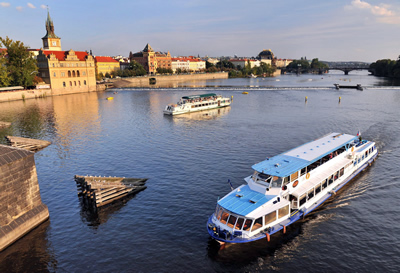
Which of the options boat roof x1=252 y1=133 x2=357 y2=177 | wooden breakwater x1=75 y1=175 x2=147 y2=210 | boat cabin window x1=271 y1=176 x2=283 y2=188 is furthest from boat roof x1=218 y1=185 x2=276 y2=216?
wooden breakwater x1=75 y1=175 x2=147 y2=210

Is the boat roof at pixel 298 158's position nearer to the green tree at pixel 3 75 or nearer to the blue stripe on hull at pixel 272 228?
the blue stripe on hull at pixel 272 228

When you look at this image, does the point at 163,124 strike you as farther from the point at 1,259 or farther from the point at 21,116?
the point at 1,259

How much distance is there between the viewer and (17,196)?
25.9 metres

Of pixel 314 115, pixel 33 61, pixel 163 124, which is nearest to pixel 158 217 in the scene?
pixel 163 124

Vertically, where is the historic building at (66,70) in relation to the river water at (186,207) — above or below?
above

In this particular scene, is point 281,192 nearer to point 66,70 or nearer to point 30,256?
point 30,256

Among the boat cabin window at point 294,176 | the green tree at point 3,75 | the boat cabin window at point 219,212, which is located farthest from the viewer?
the green tree at point 3,75

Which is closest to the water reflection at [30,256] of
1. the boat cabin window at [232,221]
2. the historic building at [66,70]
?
the boat cabin window at [232,221]

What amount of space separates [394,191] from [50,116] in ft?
284

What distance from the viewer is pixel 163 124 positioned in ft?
249

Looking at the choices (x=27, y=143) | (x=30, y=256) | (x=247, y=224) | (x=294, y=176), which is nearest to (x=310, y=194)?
(x=294, y=176)

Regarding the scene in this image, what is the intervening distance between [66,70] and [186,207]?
136 m

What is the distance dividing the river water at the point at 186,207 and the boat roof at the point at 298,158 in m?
5.36

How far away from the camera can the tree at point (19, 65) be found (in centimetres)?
12125
